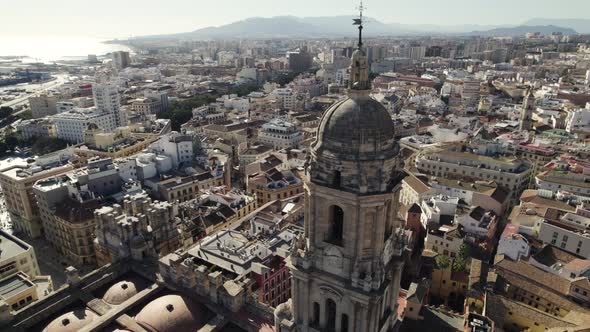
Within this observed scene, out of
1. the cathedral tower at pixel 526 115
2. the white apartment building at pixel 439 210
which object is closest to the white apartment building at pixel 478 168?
the white apartment building at pixel 439 210

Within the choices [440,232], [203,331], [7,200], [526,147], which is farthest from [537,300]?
[7,200]

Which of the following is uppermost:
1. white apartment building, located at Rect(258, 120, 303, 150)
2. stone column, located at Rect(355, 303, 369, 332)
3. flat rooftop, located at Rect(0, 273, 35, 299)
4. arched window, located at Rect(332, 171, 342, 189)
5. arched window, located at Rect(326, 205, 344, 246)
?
arched window, located at Rect(332, 171, 342, 189)

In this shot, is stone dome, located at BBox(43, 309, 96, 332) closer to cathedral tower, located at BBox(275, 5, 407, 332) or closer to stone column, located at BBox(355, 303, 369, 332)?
cathedral tower, located at BBox(275, 5, 407, 332)

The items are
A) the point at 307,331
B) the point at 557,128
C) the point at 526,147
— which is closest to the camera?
the point at 307,331

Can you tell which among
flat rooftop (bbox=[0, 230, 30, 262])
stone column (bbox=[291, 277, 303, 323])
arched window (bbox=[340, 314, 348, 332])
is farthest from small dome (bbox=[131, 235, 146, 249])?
flat rooftop (bbox=[0, 230, 30, 262])

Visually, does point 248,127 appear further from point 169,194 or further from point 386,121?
point 386,121

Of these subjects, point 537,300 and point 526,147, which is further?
point 526,147
